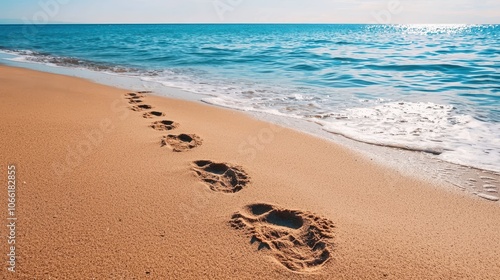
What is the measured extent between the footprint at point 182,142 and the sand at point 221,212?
1 cm

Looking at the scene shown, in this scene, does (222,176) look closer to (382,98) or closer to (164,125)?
(164,125)

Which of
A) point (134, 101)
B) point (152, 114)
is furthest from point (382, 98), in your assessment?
point (134, 101)

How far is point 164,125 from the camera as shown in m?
4.25

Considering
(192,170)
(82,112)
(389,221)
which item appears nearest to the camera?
(389,221)

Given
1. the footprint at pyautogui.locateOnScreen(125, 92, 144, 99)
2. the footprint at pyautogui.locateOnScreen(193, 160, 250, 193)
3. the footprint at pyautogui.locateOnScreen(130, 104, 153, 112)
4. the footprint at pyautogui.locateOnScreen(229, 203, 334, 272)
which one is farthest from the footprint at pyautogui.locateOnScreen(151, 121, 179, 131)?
the footprint at pyautogui.locateOnScreen(229, 203, 334, 272)

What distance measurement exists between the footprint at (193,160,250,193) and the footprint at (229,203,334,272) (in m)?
0.34

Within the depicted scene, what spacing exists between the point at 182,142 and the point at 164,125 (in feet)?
2.42

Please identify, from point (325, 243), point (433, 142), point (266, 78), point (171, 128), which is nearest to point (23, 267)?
point (325, 243)

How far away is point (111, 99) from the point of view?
5676 millimetres

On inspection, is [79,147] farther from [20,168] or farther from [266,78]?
[266,78]

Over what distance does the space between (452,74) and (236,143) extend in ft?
32.9

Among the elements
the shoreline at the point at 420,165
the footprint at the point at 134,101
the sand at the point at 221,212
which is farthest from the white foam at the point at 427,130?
the footprint at the point at 134,101

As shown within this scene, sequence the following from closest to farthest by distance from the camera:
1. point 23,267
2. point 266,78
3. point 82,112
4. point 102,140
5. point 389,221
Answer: point 23,267 → point 389,221 → point 102,140 → point 82,112 → point 266,78

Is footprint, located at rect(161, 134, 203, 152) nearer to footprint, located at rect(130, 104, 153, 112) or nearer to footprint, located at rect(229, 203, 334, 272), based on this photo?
footprint, located at rect(229, 203, 334, 272)
